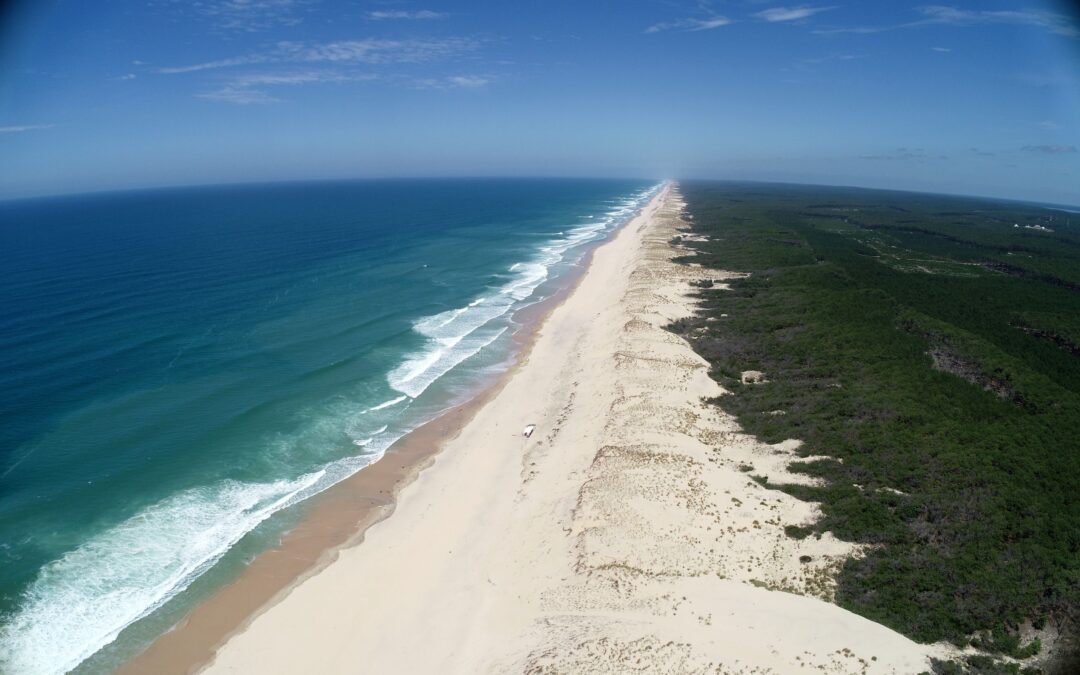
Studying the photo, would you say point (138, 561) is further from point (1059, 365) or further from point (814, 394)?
point (1059, 365)

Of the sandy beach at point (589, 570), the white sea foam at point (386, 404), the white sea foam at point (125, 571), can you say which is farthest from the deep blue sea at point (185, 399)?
the sandy beach at point (589, 570)

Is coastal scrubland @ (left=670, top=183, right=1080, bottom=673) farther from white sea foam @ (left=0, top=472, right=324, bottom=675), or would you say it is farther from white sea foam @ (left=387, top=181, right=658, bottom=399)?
white sea foam @ (left=0, top=472, right=324, bottom=675)

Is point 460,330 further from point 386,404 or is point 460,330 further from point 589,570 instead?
point 589,570

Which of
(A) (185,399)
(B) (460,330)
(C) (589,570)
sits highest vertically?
(B) (460,330)

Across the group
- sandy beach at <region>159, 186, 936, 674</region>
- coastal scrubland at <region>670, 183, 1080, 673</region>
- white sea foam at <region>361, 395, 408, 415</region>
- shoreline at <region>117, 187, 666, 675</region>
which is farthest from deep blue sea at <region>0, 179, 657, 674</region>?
coastal scrubland at <region>670, 183, 1080, 673</region>

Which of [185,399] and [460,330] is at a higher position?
[460,330]

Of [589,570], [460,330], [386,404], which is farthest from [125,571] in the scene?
[460,330]

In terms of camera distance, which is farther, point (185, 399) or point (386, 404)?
point (386, 404)
